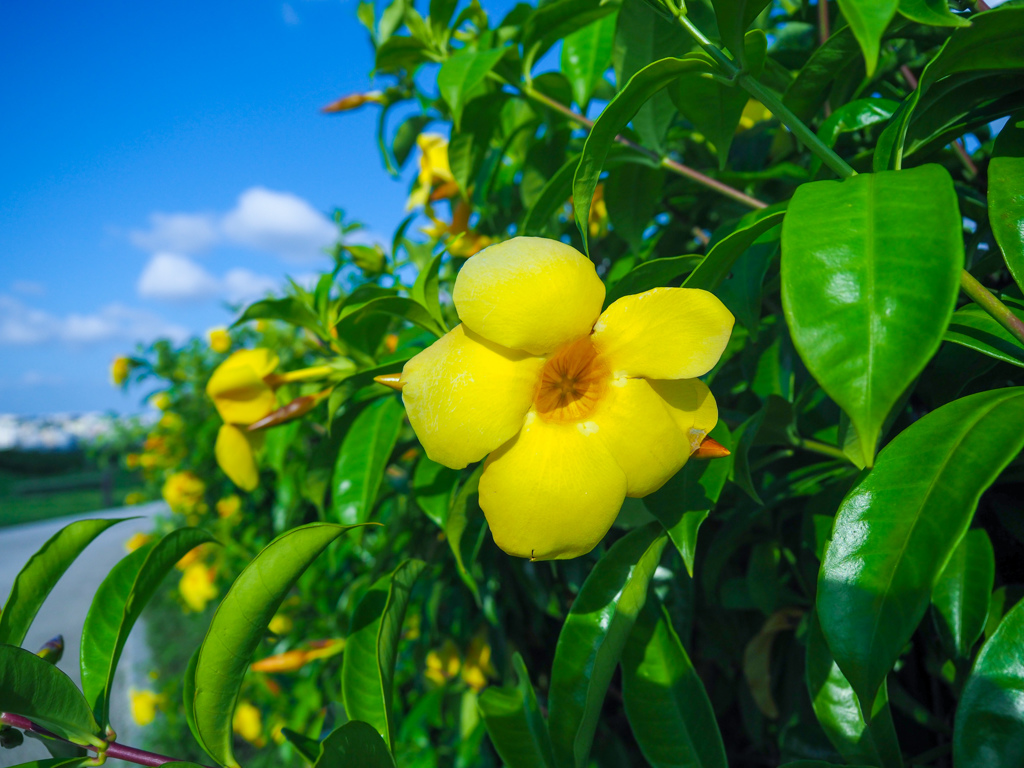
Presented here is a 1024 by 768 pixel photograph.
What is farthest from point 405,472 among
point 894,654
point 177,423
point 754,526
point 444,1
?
point 177,423

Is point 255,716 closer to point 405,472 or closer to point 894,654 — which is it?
point 405,472

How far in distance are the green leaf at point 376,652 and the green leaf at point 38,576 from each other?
1.09ft

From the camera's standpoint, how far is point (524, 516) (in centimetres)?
56

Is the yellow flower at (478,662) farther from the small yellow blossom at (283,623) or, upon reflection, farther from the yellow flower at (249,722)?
the yellow flower at (249,722)

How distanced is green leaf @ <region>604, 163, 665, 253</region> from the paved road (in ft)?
7.03

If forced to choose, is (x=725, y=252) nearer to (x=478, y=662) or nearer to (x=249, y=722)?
(x=478, y=662)

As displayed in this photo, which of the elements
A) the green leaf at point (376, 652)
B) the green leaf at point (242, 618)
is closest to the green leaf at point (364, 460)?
the green leaf at point (376, 652)

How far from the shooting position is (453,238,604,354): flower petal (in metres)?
0.55

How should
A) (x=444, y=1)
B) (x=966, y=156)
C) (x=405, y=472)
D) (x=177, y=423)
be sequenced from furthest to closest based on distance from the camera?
(x=177, y=423), (x=405, y=472), (x=444, y=1), (x=966, y=156)

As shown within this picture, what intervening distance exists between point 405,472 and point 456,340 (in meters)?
1.22

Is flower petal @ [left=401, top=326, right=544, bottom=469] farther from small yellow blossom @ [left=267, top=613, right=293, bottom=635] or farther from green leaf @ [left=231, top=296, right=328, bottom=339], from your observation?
small yellow blossom @ [left=267, top=613, right=293, bottom=635]

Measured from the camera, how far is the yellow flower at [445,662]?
1.81 meters

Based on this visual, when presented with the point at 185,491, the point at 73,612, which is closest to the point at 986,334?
the point at 185,491

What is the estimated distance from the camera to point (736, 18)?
1.88 feet
